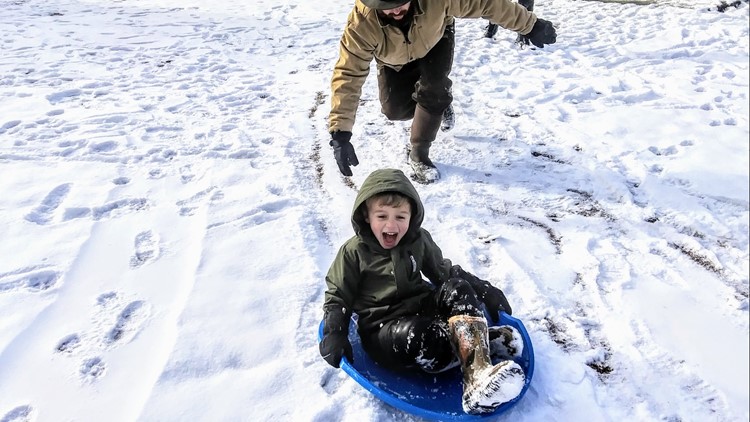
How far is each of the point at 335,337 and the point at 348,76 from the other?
1.56 meters

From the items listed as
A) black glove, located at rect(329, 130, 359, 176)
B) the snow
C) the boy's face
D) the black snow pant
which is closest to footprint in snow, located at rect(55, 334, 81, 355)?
the snow

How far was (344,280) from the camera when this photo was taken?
2270 mm

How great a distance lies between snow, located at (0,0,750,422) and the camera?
2.14 meters

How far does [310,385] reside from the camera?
217 cm

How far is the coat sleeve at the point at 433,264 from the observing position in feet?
7.88

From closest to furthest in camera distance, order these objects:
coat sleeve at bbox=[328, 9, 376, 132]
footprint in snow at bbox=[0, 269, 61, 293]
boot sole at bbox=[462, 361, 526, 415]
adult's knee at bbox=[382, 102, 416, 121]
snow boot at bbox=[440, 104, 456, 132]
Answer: boot sole at bbox=[462, 361, 526, 415] < footprint in snow at bbox=[0, 269, 61, 293] < coat sleeve at bbox=[328, 9, 376, 132] < adult's knee at bbox=[382, 102, 416, 121] < snow boot at bbox=[440, 104, 456, 132]

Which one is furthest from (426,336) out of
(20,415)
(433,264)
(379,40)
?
(379,40)

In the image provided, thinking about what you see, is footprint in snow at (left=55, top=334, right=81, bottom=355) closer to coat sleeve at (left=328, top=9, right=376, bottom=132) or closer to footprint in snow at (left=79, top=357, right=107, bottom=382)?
footprint in snow at (left=79, top=357, right=107, bottom=382)

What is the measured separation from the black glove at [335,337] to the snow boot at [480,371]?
0.40 meters

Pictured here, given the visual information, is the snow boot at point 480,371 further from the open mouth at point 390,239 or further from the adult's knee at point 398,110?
the adult's knee at point 398,110

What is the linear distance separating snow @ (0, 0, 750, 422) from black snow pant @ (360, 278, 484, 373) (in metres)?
0.18

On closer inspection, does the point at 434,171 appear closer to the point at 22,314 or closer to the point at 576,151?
the point at 576,151

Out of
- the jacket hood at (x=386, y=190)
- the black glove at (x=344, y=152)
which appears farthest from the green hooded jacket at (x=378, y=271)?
the black glove at (x=344, y=152)

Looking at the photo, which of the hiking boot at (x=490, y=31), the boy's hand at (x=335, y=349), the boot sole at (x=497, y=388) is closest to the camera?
the boot sole at (x=497, y=388)
